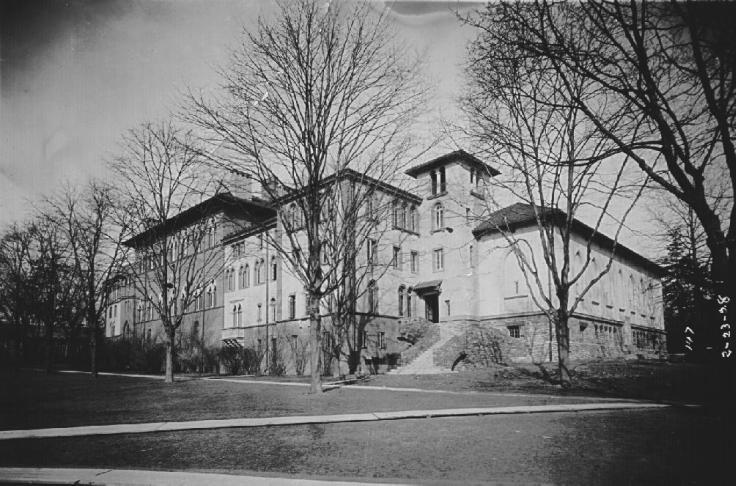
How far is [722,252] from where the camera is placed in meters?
9.12

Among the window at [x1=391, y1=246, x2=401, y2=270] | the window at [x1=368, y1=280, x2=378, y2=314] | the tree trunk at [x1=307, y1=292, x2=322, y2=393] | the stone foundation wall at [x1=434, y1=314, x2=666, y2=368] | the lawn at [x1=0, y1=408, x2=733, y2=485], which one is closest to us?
the lawn at [x1=0, y1=408, x2=733, y2=485]

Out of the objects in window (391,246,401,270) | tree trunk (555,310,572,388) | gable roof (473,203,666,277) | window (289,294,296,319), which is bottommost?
tree trunk (555,310,572,388)

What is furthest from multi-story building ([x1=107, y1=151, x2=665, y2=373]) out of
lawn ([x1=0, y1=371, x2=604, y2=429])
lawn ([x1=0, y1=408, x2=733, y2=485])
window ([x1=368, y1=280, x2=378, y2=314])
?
lawn ([x1=0, y1=408, x2=733, y2=485])

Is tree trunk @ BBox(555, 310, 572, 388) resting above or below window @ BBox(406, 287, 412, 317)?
below

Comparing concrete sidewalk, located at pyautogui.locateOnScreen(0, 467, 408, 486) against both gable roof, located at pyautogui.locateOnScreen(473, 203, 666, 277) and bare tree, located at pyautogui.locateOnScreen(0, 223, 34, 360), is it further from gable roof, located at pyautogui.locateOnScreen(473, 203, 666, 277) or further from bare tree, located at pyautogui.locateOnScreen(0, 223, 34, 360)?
bare tree, located at pyautogui.locateOnScreen(0, 223, 34, 360)

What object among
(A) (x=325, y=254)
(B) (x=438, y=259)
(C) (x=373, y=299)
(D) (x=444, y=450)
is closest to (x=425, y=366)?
(C) (x=373, y=299)

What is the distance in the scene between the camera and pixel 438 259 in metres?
43.2

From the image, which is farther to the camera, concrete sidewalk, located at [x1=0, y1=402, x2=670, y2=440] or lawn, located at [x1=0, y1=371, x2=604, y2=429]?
lawn, located at [x1=0, y1=371, x2=604, y2=429]

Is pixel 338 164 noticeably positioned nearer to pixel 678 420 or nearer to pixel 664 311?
pixel 678 420

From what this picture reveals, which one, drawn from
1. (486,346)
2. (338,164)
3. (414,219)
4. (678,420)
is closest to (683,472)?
(678,420)

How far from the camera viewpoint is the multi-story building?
3712 centimetres

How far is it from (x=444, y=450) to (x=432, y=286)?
3306 cm

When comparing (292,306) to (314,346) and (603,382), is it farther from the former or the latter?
(603,382)

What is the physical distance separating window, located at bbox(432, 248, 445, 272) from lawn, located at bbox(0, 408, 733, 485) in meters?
30.8
